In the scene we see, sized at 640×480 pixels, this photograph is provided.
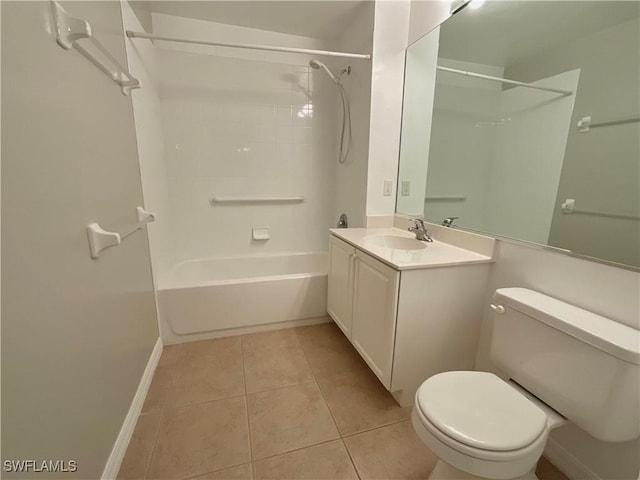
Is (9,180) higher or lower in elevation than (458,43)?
lower

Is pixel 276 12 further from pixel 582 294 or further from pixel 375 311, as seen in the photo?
pixel 582 294

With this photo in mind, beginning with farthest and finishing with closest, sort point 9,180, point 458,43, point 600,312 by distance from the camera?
point 458,43 < point 600,312 < point 9,180

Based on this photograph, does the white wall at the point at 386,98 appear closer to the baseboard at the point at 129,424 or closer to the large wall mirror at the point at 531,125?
the large wall mirror at the point at 531,125

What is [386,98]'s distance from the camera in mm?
1922

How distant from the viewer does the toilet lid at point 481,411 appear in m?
0.79

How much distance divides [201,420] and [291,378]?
497 millimetres

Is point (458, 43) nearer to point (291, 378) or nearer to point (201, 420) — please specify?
point (291, 378)

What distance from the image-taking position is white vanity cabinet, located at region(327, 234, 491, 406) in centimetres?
126

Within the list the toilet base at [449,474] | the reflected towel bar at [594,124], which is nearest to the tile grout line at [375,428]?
the toilet base at [449,474]

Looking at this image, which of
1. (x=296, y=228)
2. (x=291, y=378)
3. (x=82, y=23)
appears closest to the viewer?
(x=82, y=23)

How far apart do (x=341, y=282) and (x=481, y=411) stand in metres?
1.02

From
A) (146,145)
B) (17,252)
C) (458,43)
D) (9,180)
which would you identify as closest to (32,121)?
(9,180)

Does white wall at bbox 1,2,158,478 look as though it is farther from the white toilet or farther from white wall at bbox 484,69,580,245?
white wall at bbox 484,69,580,245

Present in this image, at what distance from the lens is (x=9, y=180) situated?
2.06 ft
